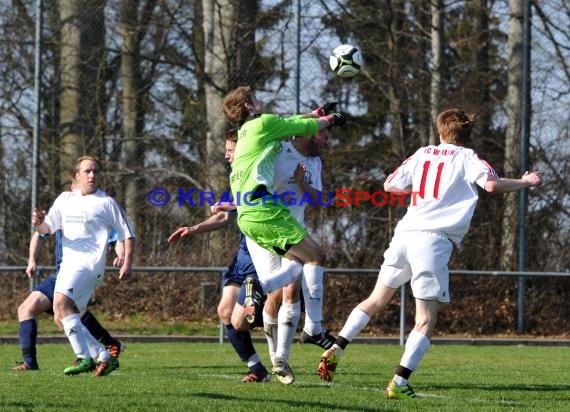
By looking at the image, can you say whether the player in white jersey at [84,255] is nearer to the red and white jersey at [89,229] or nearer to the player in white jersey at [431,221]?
the red and white jersey at [89,229]

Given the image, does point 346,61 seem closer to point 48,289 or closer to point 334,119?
point 334,119

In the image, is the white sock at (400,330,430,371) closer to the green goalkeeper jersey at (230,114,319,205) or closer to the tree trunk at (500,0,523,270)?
the green goalkeeper jersey at (230,114,319,205)

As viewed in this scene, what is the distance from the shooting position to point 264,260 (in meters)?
7.76

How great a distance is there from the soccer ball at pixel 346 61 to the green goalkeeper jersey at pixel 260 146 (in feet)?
5.40

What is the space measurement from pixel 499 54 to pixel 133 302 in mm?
6924

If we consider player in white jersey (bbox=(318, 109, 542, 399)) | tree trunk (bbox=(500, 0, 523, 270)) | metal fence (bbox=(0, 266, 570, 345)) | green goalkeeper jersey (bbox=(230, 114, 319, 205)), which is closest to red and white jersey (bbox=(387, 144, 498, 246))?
player in white jersey (bbox=(318, 109, 542, 399))

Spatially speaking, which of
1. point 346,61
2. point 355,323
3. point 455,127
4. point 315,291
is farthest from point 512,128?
point 355,323

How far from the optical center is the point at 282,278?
7559mm

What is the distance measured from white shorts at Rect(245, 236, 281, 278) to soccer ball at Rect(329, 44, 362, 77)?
202 cm

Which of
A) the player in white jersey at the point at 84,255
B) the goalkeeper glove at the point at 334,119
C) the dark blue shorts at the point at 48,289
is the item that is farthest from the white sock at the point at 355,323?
the dark blue shorts at the point at 48,289

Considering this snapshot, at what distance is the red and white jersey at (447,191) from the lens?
7082 millimetres

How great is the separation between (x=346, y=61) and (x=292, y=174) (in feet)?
3.99

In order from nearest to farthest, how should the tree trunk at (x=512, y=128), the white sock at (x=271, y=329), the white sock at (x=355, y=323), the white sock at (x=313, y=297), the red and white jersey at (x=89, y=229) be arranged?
the white sock at (x=355, y=323), the white sock at (x=271, y=329), the red and white jersey at (x=89, y=229), the white sock at (x=313, y=297), the tree trunk at (x=512, y=128)

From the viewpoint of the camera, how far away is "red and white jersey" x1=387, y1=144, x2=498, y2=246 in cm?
708
